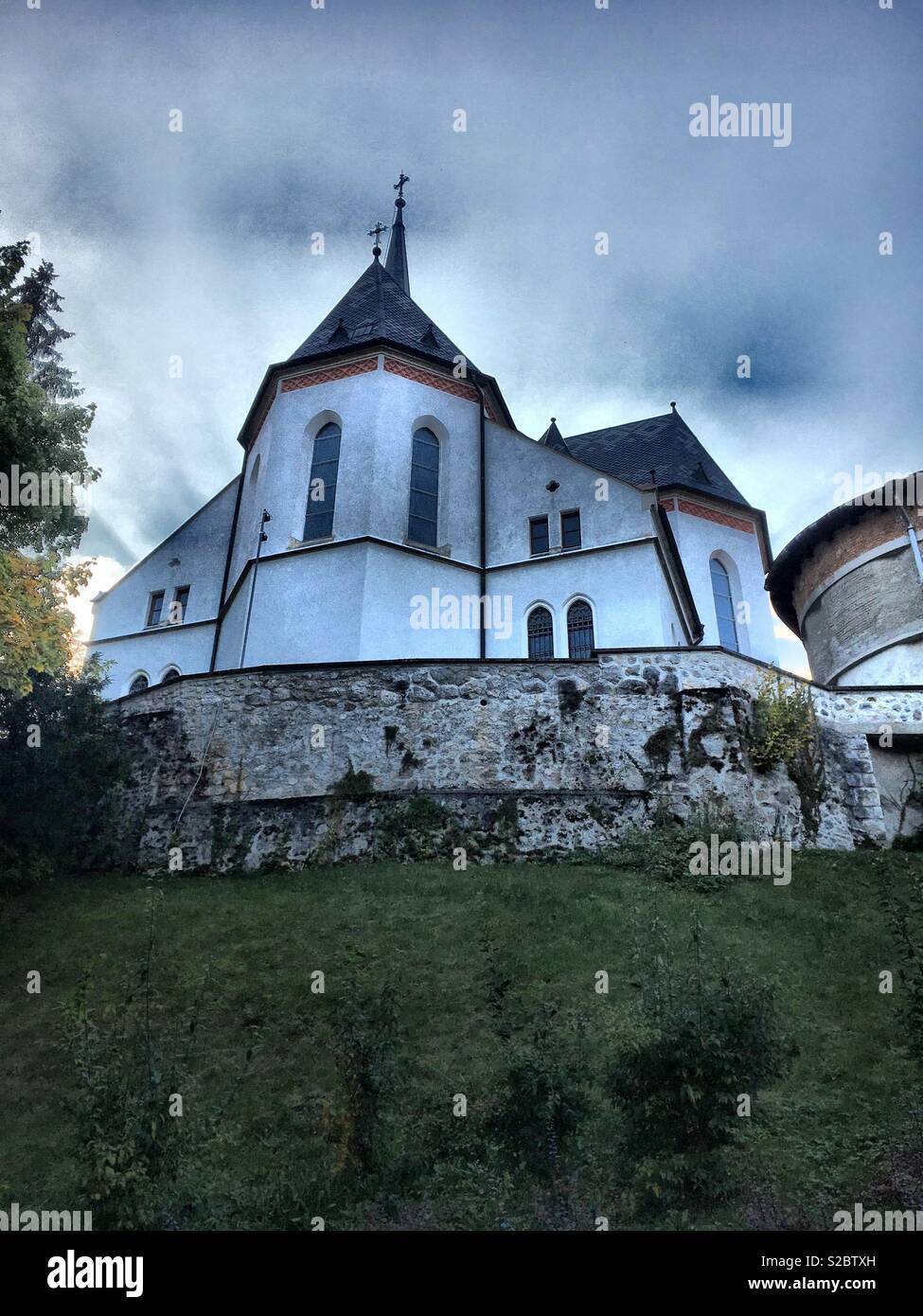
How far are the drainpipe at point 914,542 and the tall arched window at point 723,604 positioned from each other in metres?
7.30

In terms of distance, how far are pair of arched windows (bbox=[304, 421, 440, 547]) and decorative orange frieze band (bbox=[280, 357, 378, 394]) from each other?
1.40m

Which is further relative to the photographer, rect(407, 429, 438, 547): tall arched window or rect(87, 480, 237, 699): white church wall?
rect(87, 480, 237, 699): white church wall

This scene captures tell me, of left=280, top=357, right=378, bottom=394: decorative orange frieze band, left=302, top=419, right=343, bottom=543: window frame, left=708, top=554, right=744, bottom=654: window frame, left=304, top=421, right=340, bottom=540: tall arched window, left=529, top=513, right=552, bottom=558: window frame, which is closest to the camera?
left=302, top=419, right=343, bottom=543: window frame

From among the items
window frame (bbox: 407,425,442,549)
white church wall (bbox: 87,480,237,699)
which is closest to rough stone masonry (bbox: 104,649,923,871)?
window frame (bbox: 407,425,442,549)

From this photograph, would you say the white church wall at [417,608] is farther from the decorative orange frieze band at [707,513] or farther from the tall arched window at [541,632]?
the decorative orange frieze band at [707,513]

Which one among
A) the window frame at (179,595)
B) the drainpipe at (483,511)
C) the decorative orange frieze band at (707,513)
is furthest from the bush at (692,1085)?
the decorative orange frieze band at (707,513)

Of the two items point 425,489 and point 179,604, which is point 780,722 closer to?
point 425,489

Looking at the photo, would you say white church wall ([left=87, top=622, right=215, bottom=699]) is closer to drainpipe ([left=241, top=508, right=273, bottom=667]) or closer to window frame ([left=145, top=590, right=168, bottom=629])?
window frame ([left=145, top=590, right=168, bottom=629])

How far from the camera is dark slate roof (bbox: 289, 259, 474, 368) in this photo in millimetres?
26766

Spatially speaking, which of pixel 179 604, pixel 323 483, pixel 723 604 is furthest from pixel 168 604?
pixel 723 604

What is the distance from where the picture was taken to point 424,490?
25609 mm

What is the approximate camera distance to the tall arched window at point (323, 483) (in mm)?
24250

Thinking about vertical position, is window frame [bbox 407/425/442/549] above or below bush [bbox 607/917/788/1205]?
above

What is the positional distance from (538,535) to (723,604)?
10.1 meters
